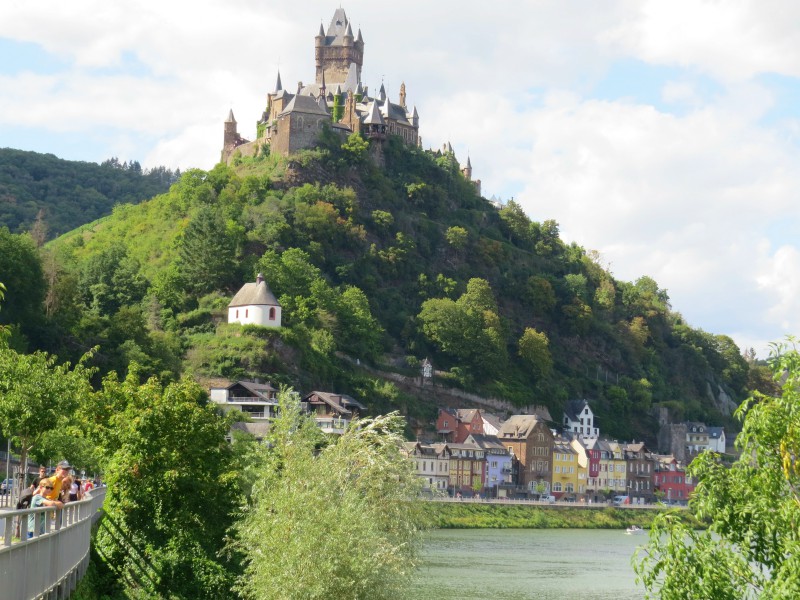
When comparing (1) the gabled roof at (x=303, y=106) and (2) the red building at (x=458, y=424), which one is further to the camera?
(1) the gabled roof at (x=303, y=106)

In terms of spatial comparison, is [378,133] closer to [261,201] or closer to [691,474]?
[261,201]

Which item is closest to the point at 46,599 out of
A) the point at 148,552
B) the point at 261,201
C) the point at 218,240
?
the point at 148,552

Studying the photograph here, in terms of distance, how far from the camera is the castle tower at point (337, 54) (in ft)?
554

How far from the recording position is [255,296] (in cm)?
12100

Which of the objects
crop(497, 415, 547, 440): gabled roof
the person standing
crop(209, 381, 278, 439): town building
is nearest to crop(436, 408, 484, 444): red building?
crop(497, 415, 547, 440): gabled roof

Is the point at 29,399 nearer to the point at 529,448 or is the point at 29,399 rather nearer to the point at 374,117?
the point at 529,448

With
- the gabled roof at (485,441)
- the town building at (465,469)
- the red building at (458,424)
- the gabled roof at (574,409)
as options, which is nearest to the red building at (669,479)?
the gabled roof at (574,409)

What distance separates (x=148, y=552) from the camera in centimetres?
4172

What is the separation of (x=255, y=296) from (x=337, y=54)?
56391mm

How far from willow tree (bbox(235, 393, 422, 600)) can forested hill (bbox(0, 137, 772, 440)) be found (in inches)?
1858

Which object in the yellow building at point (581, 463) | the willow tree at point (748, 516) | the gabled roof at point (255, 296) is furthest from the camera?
the yellow building at point (581, 463)

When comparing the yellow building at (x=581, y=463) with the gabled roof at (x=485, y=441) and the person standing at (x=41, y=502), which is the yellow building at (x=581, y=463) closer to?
the gabled roof at (x=485, y=441)

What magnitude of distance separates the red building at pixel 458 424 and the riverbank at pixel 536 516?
1132cm

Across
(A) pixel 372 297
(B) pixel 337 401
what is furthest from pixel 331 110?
(B) pixel 337 401
